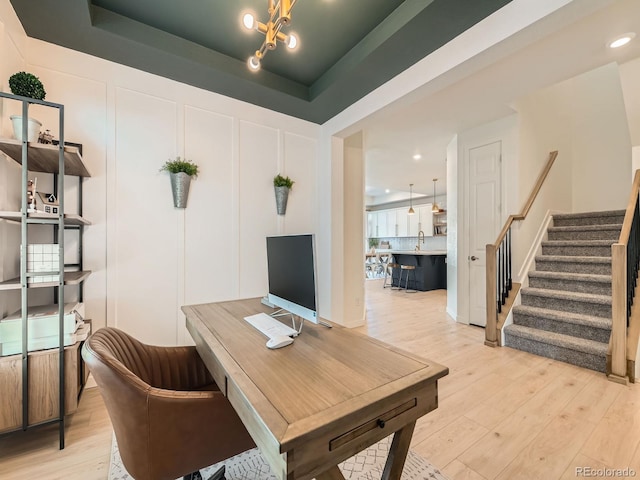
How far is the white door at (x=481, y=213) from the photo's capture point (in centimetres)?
371

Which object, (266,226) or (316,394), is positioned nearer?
(316,394)

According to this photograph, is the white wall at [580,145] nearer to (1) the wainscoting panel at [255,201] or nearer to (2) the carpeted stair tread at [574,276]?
(2) the carpeted stair tread at [574,276]

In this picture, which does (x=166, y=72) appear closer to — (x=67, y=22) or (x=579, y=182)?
(x=67, y=22)

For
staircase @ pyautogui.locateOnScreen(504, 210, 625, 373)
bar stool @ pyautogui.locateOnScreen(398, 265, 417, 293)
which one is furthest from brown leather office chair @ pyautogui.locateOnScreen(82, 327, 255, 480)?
bar stool @ pyautogui.locateOnScreen(398, 265, 417, 293)

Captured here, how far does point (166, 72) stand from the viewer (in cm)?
248

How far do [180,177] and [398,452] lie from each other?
2500mm

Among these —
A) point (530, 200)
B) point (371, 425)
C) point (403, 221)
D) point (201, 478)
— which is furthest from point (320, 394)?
point (403, 221)

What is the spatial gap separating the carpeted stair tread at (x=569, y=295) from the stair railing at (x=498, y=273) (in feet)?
0.76

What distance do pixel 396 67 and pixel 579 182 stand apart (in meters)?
4.38

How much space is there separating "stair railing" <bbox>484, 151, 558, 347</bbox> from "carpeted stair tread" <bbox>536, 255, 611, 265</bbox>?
616mm

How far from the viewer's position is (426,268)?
21.7 ft

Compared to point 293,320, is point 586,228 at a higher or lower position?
higher

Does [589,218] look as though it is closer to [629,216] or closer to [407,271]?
[629,216]

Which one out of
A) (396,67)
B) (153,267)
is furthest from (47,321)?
(396,67)
